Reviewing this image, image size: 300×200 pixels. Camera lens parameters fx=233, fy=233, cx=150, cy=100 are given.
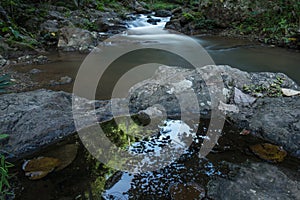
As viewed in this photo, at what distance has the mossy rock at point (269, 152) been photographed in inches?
96.1

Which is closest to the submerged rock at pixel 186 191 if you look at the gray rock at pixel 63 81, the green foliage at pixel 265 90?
the green foliage at pixel 265 90

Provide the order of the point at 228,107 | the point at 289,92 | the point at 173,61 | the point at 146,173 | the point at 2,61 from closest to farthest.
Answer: the point at 146,173 → the point at 228,107 → the point at 289,92 → the point at 2,61 → the point at 173,61

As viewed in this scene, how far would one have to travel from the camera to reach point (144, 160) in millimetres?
2498

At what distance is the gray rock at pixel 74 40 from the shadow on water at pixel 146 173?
687 centimetres

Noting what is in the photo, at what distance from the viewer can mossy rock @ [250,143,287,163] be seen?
2.44 metres

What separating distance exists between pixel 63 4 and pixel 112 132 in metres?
15.9

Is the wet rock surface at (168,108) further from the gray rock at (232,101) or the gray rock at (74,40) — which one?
the gray rock at (74,40)

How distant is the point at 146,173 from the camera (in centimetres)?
233

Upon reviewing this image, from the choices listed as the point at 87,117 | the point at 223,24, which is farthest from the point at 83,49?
the point at 223,24

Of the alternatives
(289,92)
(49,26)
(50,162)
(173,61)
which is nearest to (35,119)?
(50,162)

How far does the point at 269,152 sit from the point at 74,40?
329 inches

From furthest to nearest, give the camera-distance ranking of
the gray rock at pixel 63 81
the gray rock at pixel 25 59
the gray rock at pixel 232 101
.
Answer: the gray rock at pixel 25 59 → the gray rock at pixel 63 81 → the gray rock at pixel 232 101

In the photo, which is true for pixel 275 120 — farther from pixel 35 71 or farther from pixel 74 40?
pixel 74 40

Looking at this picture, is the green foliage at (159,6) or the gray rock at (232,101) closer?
the gray rock at (232,101)
